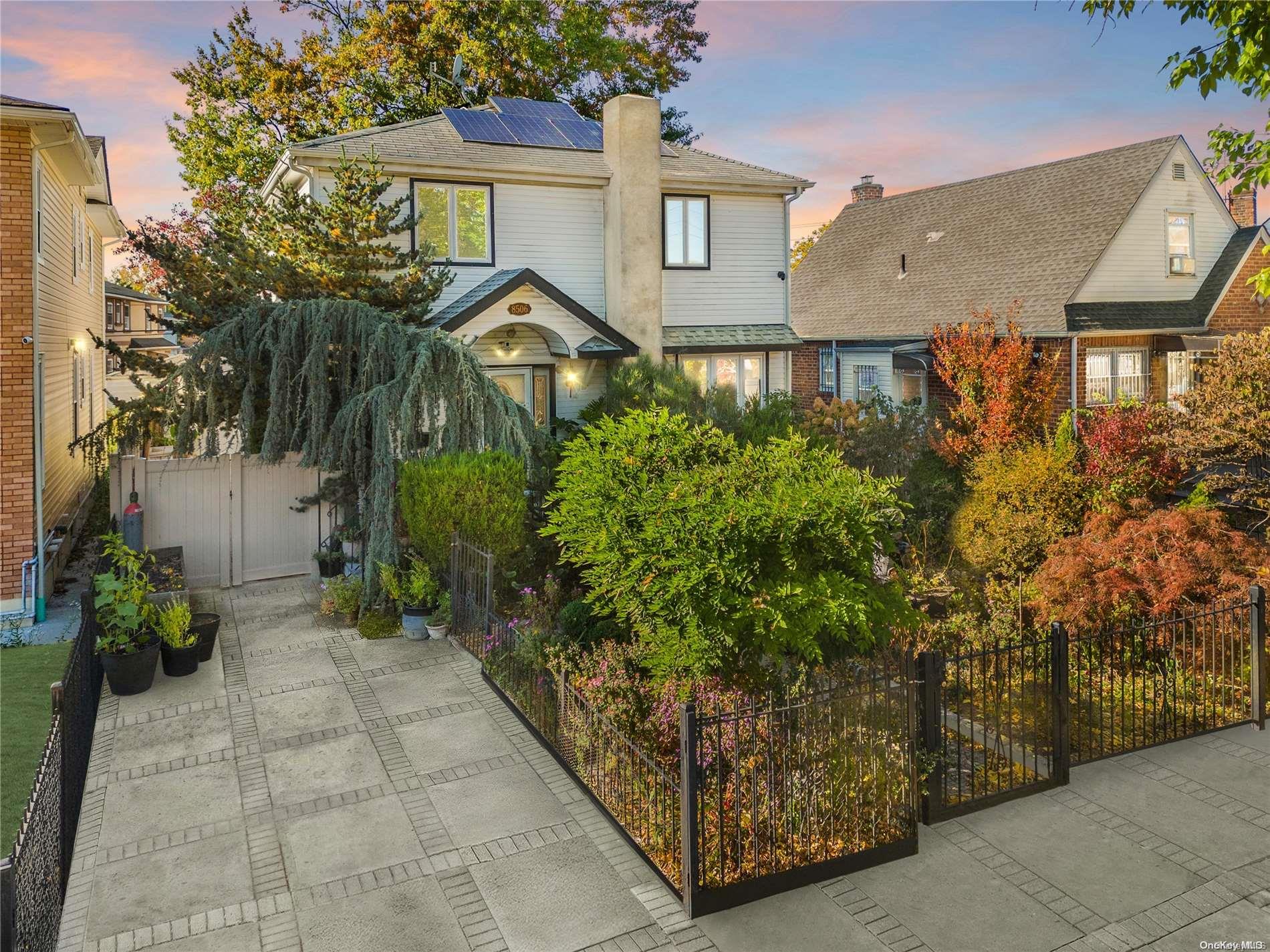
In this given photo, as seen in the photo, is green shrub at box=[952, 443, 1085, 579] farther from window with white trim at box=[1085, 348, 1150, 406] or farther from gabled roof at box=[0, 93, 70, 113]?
gabled roof at box=[0, 93, 70, 113]

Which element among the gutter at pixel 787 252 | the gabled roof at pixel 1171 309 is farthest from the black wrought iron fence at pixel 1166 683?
the gabled roof at pixel 1171 309

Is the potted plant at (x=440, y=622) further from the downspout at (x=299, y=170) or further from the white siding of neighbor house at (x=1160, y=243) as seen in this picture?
the white siding of neighbor house at (x=1160, y=243)

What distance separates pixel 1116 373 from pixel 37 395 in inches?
926

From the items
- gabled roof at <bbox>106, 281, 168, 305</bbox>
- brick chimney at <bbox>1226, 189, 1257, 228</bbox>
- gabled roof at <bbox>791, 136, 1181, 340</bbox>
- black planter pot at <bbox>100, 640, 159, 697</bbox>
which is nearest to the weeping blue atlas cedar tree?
black planter pot at <bbox>100, 640, 159, 697</bbox>

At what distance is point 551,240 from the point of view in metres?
20.4

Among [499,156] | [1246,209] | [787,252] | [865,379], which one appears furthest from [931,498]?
[1246,209]

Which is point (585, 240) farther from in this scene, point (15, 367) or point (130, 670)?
point (130, 670)

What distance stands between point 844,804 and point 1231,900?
260 centimetres

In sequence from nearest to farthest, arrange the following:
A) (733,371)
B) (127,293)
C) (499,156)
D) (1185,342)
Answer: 1. (499,156)
2. (733,371)
3. (1185,342)
4. (127,293)

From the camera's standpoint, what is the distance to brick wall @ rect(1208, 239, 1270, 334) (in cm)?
2430

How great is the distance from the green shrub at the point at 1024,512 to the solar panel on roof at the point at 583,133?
12.0m

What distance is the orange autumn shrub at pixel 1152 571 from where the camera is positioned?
1049 cm

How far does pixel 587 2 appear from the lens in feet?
106

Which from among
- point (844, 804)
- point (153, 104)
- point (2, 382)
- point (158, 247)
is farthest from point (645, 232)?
point (153, 104)
